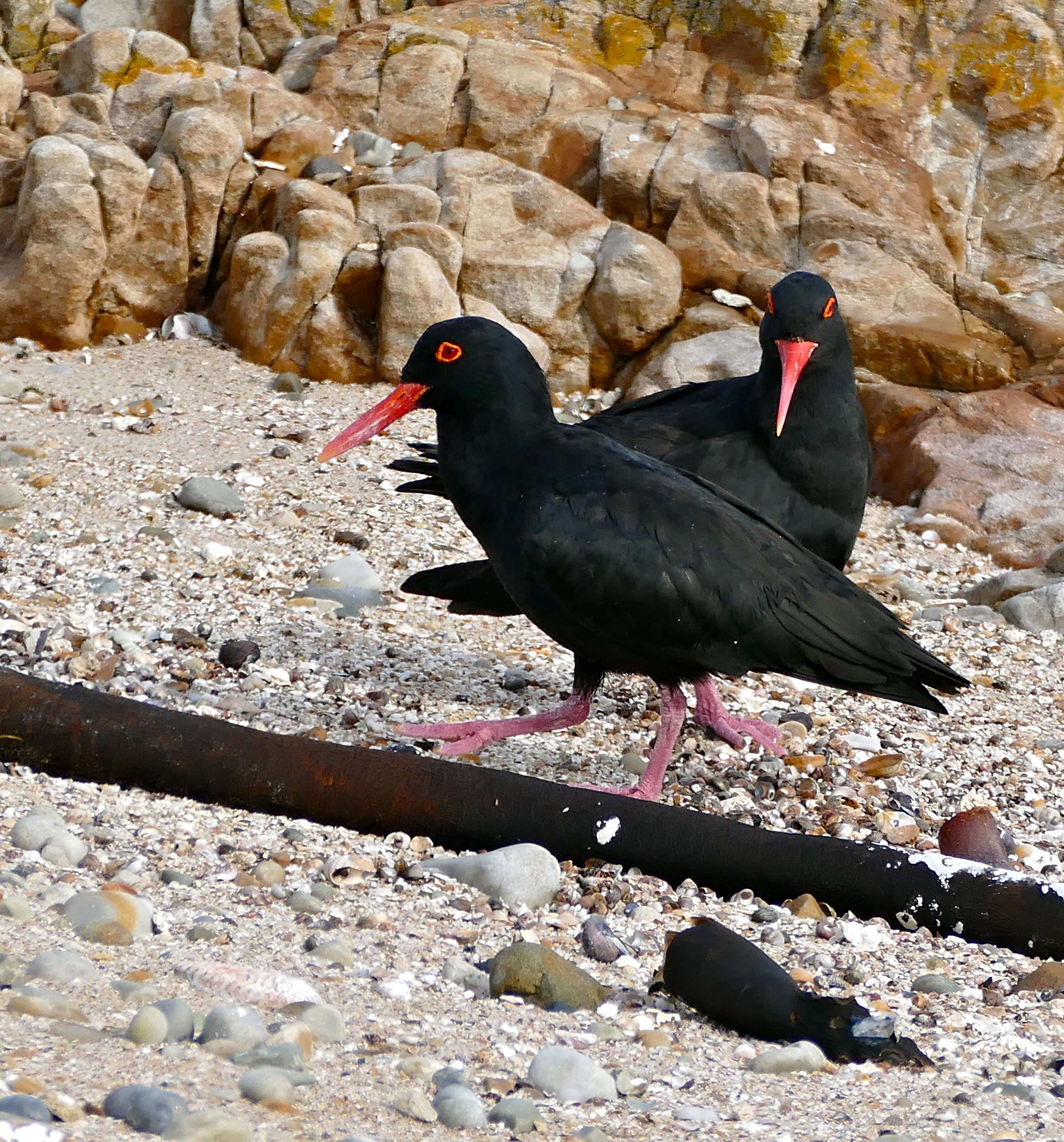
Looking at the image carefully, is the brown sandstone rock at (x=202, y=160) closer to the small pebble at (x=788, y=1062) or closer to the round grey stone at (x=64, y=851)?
the round grey stone at (x=64, y=851)

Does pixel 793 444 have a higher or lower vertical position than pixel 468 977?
higher

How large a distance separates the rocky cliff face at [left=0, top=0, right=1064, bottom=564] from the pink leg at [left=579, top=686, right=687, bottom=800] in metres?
3.70

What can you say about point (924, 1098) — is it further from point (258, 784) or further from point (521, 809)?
point (258, 784)

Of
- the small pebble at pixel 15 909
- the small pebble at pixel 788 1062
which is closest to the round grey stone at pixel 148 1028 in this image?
the small pebble at pixel 15 909

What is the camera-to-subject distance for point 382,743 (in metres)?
4.31

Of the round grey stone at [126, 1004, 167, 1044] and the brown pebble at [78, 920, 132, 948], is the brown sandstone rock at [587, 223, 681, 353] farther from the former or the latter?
the round grey stone at [126, 1004, 167, 1044]

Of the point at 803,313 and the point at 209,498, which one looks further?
the point at 209,498

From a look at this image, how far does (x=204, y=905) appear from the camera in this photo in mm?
2889

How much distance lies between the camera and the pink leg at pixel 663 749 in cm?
406

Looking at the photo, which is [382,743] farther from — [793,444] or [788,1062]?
[788,1062]

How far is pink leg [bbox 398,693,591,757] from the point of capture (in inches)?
171

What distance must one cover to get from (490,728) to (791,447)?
159 centimetres

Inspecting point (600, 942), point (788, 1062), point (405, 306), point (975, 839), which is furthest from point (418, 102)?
point (788, 1062)

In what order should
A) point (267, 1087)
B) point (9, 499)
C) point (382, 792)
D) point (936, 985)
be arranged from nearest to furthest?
point (267, 1087), point (936, 985), point (382, 792), point (9, 499)
